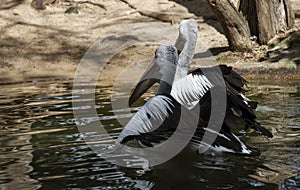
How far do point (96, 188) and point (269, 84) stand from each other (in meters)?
4.60

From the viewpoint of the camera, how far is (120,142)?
14.2ft

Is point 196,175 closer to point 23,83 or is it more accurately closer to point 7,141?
point 7,141

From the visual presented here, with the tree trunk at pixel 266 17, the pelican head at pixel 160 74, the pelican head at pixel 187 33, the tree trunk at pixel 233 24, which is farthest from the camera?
the tree trunk at pixel 266 17

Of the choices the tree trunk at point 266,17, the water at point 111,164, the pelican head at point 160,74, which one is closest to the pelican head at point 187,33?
the pelican head at point 160,74

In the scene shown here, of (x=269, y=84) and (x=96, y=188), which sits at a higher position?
(x=96, y=188)

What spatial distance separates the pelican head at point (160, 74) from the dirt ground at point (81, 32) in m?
3.15

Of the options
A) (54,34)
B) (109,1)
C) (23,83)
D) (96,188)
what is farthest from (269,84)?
(109,1)

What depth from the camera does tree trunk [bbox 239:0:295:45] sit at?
9.26m

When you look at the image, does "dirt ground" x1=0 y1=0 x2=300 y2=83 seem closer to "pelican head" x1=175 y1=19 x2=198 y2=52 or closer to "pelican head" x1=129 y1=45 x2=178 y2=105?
"pelican head" x1=175 y1=19 x2=198 y2=52

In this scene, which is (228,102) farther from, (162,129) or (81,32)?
(81,32)

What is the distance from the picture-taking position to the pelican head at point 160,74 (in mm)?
5172

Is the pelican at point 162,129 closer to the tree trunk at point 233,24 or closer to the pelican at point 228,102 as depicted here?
the pelican at point 228,102

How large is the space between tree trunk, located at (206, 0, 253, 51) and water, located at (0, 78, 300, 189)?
8.98 feet

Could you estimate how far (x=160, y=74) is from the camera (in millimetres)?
5234
